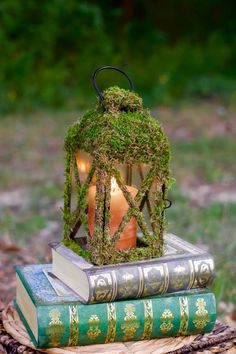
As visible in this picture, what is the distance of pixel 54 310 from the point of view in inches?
67.7

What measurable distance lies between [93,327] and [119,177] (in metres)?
0.38

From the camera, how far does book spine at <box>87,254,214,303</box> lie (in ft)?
5.60

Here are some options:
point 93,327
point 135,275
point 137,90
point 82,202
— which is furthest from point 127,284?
point 137,90

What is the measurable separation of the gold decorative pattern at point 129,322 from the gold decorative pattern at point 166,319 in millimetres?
68

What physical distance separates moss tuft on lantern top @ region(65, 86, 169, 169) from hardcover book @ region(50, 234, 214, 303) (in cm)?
26

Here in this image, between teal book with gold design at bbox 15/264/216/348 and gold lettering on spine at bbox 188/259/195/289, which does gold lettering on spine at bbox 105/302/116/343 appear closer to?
teal book with gold design at bbox 15/264/216/348

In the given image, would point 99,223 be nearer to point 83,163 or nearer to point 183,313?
point 83,163

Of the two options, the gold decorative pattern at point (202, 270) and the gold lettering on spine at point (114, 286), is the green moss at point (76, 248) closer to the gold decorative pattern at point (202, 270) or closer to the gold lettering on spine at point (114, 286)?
the gold lettering on spine at point (114, 286)

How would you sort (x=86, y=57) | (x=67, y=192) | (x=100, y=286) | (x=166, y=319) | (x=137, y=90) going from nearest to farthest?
1. (x=100, y=286)
2. (x=166, y=319)
3. (x=67, y=192)
4. (x=137, y=90)
5. (x=86, y=57)

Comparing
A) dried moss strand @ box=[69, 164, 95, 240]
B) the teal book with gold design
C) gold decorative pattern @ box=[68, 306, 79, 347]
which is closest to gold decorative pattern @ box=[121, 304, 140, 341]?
the teal book with gold design

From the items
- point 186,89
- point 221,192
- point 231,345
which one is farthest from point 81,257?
point 186,89

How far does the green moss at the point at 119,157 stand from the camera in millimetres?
1712

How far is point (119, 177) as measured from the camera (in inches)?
68.1

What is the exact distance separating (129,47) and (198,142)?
4.30m
